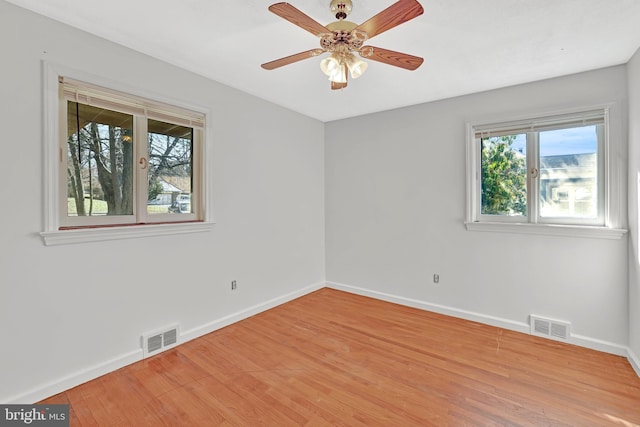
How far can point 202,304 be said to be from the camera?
287 cm

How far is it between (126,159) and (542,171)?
150 inches

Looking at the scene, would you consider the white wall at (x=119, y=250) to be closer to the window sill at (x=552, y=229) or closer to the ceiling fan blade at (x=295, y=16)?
the ceiling fan blade at (x=295, y=16)

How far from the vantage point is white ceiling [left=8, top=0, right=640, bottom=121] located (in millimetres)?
1804

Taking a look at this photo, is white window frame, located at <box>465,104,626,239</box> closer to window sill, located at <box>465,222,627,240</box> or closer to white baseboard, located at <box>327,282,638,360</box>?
window sill, located at <box>465,222,627,240</box>

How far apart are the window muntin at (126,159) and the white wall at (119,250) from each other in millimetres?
164

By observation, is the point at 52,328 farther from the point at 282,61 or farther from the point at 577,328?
the point at 577,328

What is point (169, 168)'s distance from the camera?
271cm

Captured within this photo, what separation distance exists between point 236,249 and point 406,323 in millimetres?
1998

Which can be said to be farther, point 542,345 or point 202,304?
point 202,304

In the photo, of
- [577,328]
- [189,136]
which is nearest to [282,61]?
[189,136]

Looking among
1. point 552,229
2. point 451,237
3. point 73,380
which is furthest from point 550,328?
point 73,380

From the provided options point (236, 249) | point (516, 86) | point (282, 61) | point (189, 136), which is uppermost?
point (516, 86)

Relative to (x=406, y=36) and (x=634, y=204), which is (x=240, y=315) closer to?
(x=406, y=36)

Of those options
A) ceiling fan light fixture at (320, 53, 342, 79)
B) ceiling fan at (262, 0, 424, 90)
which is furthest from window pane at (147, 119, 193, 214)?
ceiling fan light fixture at (320, 53, 342, 79)
